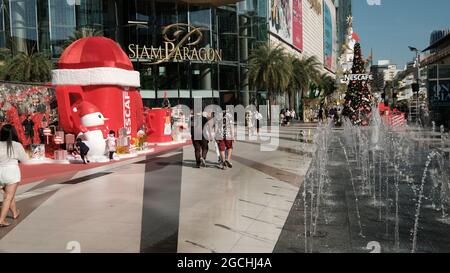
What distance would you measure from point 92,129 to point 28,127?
3056mm

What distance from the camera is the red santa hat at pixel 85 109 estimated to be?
13586 mm

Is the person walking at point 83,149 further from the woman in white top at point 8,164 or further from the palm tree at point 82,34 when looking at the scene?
the palm tree at point 82,34

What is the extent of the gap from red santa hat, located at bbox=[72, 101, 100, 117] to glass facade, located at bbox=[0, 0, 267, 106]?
2568 cm

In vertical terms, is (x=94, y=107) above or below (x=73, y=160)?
above

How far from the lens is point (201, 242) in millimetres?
5570

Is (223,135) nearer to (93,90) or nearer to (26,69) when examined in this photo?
(93,90)

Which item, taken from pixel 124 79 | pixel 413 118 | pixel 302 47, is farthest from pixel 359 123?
pixel 302 47

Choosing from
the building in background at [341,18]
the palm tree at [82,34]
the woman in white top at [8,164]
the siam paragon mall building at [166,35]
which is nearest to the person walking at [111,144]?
the woman in white top at [8,164]

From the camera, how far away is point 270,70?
35.8m

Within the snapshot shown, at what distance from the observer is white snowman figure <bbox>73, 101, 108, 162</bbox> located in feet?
44.4

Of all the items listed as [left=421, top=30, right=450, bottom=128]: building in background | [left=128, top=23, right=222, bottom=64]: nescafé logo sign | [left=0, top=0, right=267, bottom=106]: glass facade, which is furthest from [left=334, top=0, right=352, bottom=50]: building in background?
[left=421, top=30, right=450, bottom=128]: building in background
